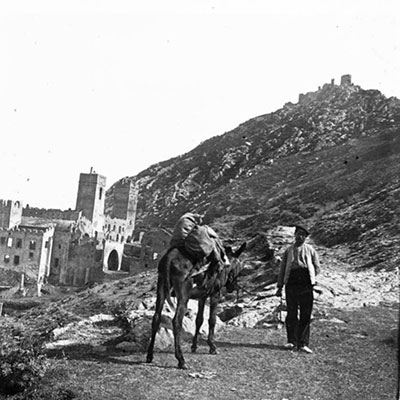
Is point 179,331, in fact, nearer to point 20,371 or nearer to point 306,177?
point 20,371

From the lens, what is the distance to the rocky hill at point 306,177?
34.7 m

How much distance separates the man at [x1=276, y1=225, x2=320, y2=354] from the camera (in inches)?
404

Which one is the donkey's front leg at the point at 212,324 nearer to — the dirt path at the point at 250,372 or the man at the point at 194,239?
the dirt path at the point at 250,372

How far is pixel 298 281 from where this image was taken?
34.1 feet

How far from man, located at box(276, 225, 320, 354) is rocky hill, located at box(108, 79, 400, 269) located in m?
13.4

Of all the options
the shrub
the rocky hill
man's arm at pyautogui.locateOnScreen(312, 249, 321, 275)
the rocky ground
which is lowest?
the shrub

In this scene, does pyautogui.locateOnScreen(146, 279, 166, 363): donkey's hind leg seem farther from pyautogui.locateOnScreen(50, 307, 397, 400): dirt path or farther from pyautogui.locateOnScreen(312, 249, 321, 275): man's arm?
pyautogui.locateOnScreen(312, 249, 321, 275): man's arm

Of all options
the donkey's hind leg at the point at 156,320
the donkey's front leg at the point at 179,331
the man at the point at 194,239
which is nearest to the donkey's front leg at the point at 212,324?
the man at the point at 194,239

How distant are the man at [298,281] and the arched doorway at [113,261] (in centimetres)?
5894

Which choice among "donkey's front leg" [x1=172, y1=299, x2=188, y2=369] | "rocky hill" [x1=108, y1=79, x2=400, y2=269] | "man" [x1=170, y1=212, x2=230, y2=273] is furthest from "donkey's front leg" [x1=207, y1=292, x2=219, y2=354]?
"rocky hill" [x1=108, y1=79, x2=400, y2=269]

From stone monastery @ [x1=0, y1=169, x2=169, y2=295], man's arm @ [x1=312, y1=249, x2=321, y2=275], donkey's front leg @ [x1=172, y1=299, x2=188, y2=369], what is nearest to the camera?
donkey's front leg @ [x1=172, y1=299, x2=188, y2=369]

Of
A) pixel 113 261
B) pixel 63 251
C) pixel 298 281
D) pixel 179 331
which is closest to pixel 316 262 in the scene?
pixel 298 281

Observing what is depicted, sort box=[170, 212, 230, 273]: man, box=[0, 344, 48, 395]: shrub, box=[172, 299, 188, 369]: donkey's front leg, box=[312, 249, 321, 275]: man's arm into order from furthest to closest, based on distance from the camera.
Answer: box=[312, 249, 321, 275]: man's arm
box=[170, 212, 230, 273]: man
box=[172, 299, 188, 369]: donkey's front leg
box=[0, 344, 48, 395]: shrub

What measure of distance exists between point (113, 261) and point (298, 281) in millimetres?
60092
